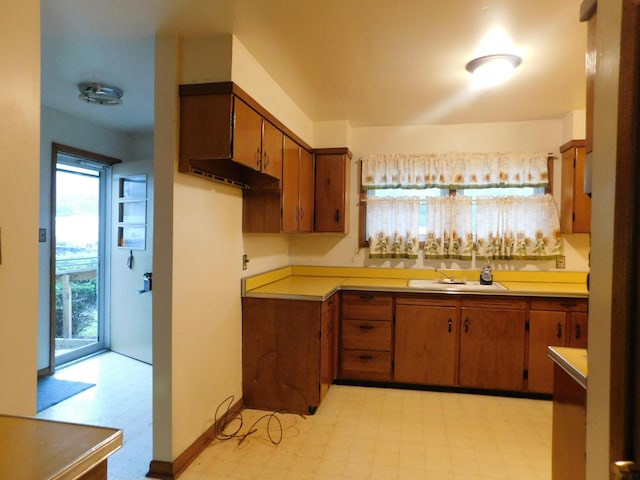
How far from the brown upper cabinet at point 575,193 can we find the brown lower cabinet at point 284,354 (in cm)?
234

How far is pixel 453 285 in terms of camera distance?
3.43 metres

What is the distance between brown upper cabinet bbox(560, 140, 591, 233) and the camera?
3336mm

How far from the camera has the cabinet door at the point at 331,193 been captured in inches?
146

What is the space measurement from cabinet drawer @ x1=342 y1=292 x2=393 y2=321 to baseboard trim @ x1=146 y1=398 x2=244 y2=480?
1.41m

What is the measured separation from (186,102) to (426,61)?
4.94 feet

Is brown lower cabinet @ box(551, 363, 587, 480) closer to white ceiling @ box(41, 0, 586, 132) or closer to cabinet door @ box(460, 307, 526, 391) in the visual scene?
cabinet door @ box(460, 307, 526, 391)

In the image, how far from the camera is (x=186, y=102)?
212 cm

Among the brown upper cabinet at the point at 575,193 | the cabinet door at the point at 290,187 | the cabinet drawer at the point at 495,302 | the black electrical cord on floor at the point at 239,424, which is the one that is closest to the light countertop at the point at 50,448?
the black electrical cord on floor at the point at 239,424

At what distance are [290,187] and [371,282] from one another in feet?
4.00

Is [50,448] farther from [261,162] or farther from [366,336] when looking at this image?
[366,336]

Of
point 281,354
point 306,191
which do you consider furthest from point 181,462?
point 306,191

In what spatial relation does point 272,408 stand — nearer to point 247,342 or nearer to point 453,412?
point 247,342

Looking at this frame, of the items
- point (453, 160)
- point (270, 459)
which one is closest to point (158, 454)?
point (270, 459)

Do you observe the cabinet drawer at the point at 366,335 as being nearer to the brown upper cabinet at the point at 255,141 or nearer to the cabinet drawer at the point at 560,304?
the cabinet drawer at the point at 560,304
